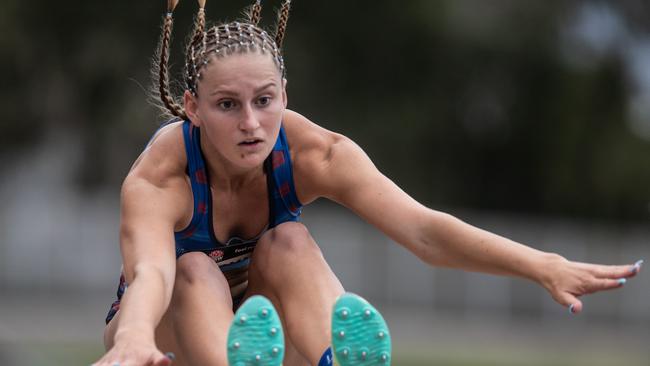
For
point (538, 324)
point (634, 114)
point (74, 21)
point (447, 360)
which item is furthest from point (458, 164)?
point (447, 360)

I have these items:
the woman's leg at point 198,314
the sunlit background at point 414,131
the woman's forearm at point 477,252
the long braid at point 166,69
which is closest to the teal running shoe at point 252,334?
the woman's leg at point 198,314

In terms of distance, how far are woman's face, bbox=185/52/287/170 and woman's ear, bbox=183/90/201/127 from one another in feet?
0.26

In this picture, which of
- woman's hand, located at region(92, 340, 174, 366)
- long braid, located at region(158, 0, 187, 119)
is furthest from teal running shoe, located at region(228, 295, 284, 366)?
long braid, located at region(158, 0, 187, 119)

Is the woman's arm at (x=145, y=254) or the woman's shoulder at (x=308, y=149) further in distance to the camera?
the woman's shoulder at (x=308, y=149)

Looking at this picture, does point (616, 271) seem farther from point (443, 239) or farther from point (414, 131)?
point (414, 131)

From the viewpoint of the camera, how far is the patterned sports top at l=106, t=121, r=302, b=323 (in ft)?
19.4

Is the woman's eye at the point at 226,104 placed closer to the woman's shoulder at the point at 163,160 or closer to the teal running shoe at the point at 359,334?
the woman's shoulder at the point at 163,160

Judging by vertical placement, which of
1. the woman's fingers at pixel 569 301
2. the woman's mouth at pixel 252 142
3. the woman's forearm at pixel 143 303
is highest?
the woman's mouth at pixel 252 142

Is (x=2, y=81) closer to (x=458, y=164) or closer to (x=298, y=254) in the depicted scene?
(x=458, y=164)

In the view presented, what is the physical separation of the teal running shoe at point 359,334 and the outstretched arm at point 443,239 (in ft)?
1.70

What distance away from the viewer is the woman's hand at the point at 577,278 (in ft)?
15.9

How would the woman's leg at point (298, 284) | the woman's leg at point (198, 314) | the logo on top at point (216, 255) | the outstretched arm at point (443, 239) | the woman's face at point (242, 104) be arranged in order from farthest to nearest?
1. the logo on top at point (216, 255)
2. the woman's leg at point (298, 284)
3. the woman's leg at point (198, 314)
4. the woman's face at point (242, 104)
5. the outstretched arm at point (443, 239)

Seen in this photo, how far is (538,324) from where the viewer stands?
69.5 feet

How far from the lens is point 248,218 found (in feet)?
20.3
